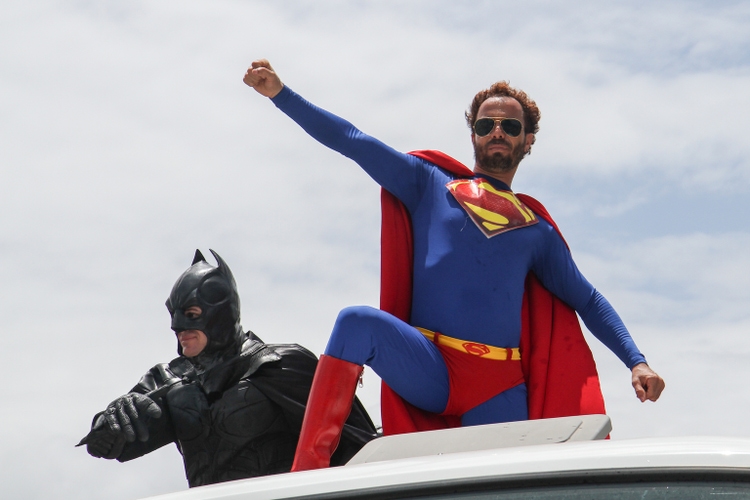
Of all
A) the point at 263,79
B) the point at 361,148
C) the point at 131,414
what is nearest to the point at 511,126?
the point at 361,148

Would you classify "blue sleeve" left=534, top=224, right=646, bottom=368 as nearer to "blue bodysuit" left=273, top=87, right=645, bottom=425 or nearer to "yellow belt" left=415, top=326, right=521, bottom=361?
"blue bodysuit" left=273, top=87, right=645, bottom=425

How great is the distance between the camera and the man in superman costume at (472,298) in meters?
3.92

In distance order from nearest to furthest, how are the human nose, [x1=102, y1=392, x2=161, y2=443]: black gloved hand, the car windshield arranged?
the car windshield
[x1=102, y1=392, x2=161, y2=443]: black gloved hand
the human nose

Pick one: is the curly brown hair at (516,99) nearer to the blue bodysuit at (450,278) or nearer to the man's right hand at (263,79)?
the blue bodysuit at (450,278)

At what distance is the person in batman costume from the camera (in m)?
4.39

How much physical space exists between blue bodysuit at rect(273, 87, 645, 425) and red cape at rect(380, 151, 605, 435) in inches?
1.7

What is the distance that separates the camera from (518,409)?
13.3 ft

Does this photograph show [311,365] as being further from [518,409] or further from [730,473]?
[730,473]

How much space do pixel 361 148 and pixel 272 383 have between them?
1134mm

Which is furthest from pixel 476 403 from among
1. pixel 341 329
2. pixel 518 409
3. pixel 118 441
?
pixel 118 441

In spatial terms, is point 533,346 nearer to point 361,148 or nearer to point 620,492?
point 361,148

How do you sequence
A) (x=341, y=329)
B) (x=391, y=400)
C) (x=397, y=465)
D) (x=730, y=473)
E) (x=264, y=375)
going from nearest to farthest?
1. (x=730, y=473)
2. (x=397, y=465)
3. (x=341, y=329)
4. (x=391, y=400)
5. (x=264, y=375)

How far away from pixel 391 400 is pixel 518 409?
52 cm

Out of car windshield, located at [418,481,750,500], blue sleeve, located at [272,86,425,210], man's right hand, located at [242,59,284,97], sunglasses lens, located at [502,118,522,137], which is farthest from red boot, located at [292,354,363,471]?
car windshield, located at [418,481,750,500]
